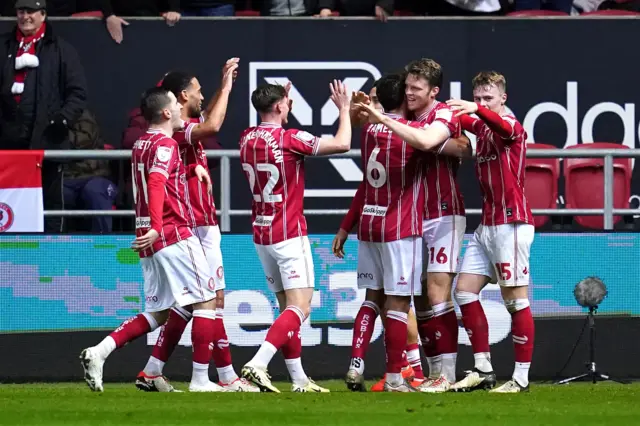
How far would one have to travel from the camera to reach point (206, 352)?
33.5ft

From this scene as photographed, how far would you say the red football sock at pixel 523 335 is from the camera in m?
10.1

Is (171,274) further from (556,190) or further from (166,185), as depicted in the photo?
(556,190)

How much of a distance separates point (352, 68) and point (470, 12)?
1.30m

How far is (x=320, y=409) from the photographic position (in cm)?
865

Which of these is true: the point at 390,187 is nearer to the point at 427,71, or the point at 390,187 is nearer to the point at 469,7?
the point at 427,71

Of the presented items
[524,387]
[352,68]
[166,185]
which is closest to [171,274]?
[166,185]

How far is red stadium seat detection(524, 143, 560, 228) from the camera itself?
13445mm

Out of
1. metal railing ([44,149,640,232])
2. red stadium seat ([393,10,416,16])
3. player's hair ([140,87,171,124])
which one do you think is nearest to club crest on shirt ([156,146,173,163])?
player's hair ([140,87,171,124])

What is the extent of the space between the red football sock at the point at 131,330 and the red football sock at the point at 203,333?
1.04 ft

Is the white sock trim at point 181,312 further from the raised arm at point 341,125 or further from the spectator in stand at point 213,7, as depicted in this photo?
the spectator in stand at point 213,7

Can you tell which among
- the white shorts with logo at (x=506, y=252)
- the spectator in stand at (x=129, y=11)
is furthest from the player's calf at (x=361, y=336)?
the spectator in stand at (x=129, y=11)

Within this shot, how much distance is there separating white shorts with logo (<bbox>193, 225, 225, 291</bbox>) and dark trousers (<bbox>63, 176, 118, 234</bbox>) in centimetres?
255

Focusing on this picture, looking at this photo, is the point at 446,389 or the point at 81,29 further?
the point at 81,29

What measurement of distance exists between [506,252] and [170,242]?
7.65 ft
